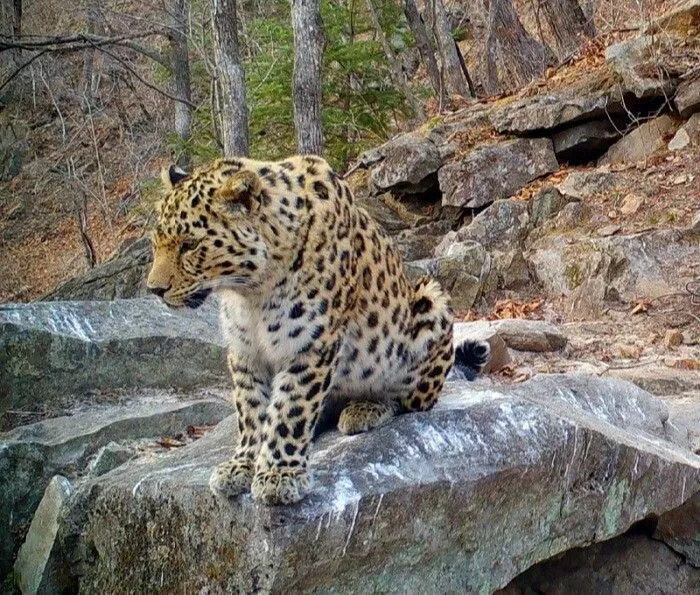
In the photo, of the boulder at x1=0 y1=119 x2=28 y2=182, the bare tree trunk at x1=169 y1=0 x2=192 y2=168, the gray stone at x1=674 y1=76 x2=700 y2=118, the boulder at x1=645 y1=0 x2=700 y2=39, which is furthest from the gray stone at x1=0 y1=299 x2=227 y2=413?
the boulder at x1=0 y1=119 x2=28 y2=182

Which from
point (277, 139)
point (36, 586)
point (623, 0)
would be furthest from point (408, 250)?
point (36, 586)

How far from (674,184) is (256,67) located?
8.83 m

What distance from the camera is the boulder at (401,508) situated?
4789 mm

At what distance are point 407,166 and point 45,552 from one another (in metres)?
12.1

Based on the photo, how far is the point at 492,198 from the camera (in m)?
16.3

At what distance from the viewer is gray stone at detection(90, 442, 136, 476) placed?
741 centimetres

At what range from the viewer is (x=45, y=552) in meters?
6.33

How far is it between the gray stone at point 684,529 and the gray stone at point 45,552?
4.71 meters

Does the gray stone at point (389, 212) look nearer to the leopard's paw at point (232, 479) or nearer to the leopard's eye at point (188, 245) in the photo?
the leopard's paw at point (232, 479)

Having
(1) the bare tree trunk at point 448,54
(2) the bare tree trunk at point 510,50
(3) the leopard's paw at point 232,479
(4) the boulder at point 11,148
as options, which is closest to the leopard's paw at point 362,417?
(3) the leopard's paw at point 232,479

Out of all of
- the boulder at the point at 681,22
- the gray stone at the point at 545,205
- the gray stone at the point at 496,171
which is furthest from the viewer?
the gray stone at the point at 496,171

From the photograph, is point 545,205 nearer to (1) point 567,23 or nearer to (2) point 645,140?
(2) point 645,140

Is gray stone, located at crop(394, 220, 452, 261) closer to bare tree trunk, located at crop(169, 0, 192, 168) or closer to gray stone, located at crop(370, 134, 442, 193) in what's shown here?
gray stone, located at crop(370, 134, 442, 193)

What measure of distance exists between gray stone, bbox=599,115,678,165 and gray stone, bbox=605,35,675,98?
0.50 meters
